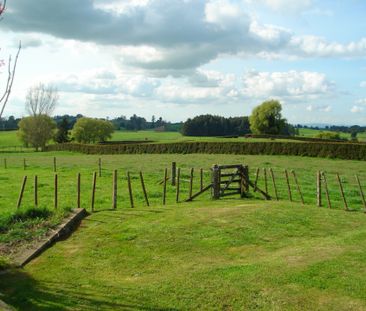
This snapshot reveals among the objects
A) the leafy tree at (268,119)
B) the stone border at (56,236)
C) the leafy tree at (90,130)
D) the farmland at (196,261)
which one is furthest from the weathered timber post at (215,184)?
the leafy tree at (90,130)

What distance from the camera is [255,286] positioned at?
919 centimetres

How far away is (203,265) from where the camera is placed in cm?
1086

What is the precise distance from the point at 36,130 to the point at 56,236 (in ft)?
277

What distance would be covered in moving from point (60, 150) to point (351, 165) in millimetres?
55773

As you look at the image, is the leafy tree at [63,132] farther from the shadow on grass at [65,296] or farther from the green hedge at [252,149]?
the shadow on grass at [65,296]

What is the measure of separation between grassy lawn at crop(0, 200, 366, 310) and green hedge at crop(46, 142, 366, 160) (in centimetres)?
3633

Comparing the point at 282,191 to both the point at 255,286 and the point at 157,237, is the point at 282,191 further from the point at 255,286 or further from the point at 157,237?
the point at 255,286

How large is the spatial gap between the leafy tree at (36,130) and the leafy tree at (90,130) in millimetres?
7900

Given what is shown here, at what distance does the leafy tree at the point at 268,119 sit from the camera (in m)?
102

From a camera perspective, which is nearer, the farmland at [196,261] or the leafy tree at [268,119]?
the farmland at [196,261]

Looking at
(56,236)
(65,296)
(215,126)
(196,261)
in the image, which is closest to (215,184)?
(56,236)

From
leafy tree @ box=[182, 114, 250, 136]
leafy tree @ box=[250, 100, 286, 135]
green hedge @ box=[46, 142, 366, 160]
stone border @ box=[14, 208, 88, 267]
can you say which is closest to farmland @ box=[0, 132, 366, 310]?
stone border @ box=[14, 208, 88, 267]

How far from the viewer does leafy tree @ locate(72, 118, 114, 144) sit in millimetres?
102375

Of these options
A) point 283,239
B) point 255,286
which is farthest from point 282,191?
point 255,286
